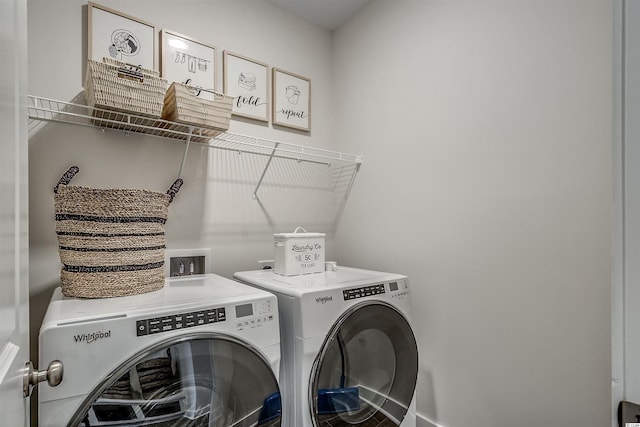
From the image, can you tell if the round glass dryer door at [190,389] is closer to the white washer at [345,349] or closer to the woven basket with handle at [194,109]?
the white washer at [345,349]

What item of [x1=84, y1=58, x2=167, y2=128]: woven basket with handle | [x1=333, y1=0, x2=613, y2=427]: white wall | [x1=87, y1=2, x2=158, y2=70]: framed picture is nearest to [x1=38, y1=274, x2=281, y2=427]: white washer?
[x1=84, y1=58, x2=167, y2=128]: woven basket with handle

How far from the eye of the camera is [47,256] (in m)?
1.38

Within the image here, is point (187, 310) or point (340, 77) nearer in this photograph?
point (187, 310)

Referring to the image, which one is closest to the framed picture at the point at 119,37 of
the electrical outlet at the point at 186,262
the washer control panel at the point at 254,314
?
the electrical outlet at the point at 186,262

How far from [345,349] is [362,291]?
0.24m

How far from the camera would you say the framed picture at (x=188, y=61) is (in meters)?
1.66

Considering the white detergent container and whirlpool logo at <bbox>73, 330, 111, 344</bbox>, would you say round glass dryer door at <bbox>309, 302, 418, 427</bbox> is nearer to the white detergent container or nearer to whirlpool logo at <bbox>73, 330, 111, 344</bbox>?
the white detergent container

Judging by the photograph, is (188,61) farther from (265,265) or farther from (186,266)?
(265,265)

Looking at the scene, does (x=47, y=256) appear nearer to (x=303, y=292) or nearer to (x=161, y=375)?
(x=161, y=375)

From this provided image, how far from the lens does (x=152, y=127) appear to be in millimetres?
1498

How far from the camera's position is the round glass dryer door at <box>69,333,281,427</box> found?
889 mm

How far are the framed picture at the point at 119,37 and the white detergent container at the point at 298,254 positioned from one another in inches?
42.0

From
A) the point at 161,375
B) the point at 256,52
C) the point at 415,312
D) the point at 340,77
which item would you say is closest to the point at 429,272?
the point at 415,312

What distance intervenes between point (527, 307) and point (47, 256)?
1.99 m
